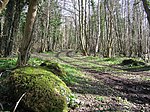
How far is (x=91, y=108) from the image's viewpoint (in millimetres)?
6836

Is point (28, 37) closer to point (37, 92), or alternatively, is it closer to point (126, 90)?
point (37, 92)

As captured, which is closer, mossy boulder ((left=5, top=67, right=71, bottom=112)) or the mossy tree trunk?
mossy boulder ((left=5, top=67, right=71, bottom=112))

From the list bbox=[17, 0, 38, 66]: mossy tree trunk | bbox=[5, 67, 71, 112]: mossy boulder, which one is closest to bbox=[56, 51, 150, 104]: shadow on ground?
bbox=[17, 0, 38, 66]: mossy tree trunk

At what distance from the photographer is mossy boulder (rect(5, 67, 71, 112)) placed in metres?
5.71

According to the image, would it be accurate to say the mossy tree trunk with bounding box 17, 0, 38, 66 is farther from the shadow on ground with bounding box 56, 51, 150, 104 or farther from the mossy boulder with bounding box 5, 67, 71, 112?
the mossy boulder with bounding box 5, 67, 71, 112

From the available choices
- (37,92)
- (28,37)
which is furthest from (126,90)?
(37,92)

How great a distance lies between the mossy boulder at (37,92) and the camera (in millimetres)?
5706

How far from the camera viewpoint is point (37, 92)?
5.84m

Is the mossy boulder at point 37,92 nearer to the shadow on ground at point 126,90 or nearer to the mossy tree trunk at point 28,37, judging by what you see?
the shadow on ground at point 126,90

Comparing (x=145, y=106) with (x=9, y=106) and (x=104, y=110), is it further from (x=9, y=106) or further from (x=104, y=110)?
(x=9, y=106)

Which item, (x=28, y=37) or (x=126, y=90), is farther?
(x=126, y=90)

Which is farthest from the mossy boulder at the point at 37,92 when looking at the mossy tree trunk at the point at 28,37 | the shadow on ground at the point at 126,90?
the mossy tree trunk at the point at 28,37

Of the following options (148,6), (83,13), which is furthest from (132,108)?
(83,13)

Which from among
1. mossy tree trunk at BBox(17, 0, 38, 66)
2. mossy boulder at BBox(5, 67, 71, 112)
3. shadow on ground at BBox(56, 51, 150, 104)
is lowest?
shadow on ground at BBox(56, 51, 150, 104)
